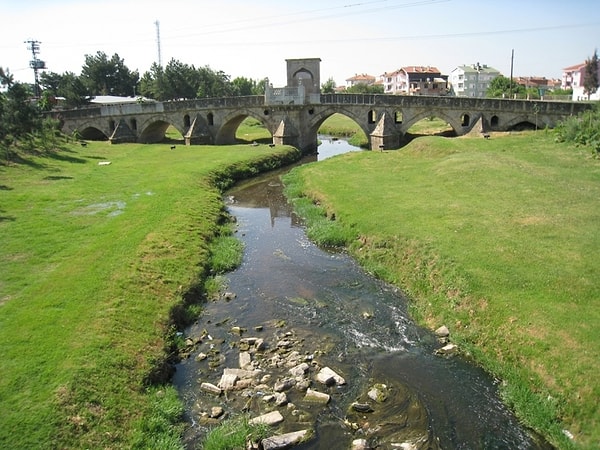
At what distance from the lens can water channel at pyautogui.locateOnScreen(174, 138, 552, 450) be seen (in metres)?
13.7

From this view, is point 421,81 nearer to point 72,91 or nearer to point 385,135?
point 72,91

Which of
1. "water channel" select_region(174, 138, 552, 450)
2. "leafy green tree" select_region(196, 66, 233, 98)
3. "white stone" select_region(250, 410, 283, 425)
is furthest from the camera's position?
"leafy green tree" select_region(196, 66, 233, 98)

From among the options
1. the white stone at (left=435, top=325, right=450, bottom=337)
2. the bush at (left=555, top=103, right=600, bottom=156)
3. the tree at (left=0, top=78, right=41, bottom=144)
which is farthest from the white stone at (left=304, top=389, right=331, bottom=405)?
the tree at (left=0, top=78, right=41, bottom=144)

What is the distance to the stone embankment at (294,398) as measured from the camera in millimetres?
13594

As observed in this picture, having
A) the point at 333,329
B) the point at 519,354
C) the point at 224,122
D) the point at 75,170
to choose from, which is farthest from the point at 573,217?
the point at 224,122

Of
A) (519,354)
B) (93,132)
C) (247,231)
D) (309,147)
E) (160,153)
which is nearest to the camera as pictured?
(519,354)

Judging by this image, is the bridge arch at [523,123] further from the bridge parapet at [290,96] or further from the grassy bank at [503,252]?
the bridge parapet at [290,96]

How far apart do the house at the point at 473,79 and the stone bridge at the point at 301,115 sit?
10259 centimetres

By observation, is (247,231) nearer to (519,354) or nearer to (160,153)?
(519,354)

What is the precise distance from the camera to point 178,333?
18.8 metres

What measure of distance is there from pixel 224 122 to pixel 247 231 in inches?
1600

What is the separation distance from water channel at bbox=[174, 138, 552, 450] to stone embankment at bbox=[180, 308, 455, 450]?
0.14ft

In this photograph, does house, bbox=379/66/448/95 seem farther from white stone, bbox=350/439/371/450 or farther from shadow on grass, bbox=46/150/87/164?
white stone, bbox=350/439/371/450

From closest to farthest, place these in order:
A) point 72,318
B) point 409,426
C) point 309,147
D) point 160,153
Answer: point 409,426 → point 72,318 → point 160,153 → point 309,147
